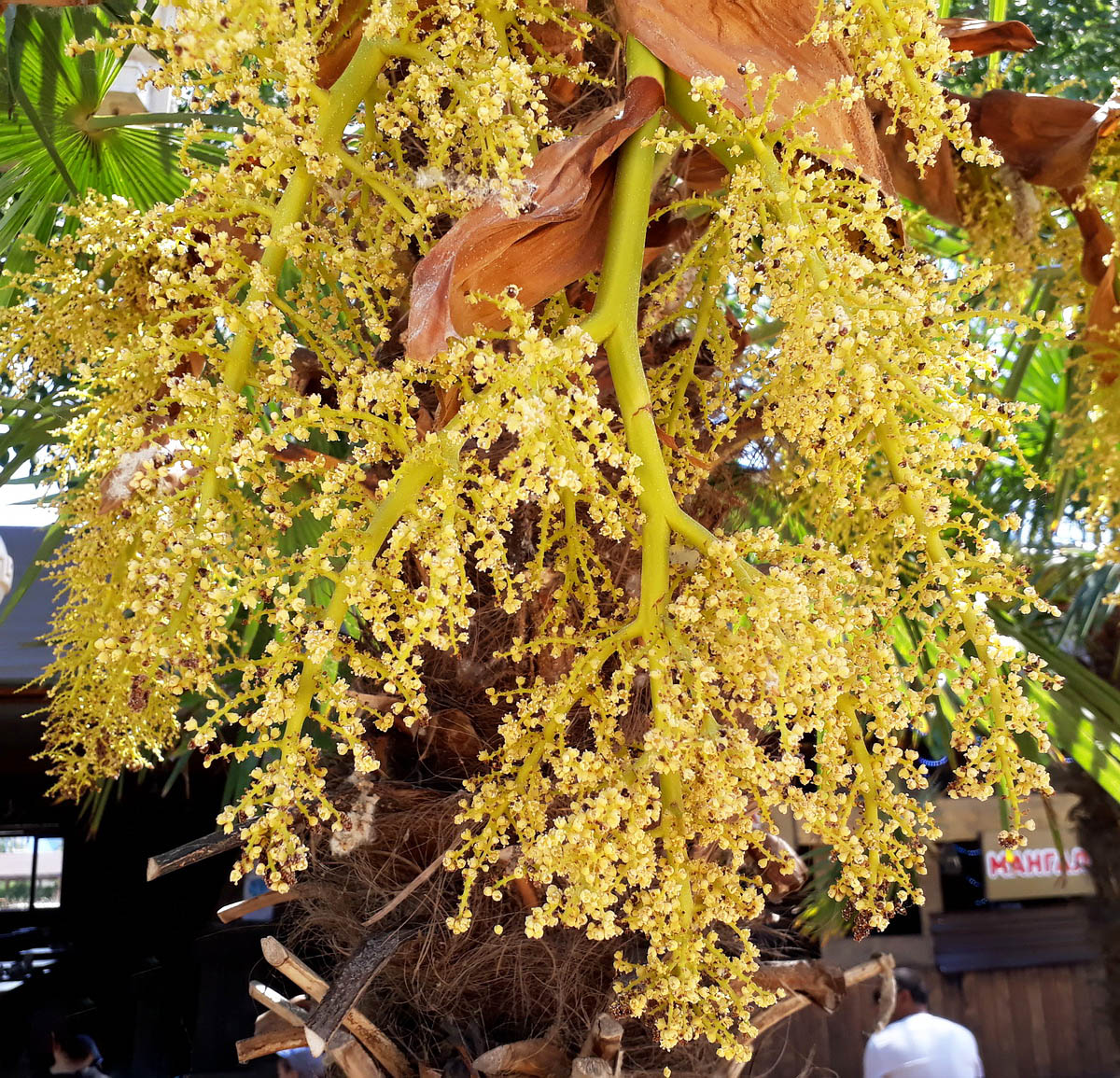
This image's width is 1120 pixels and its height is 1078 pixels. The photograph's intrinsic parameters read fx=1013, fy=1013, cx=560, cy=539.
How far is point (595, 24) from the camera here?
2.43 ft

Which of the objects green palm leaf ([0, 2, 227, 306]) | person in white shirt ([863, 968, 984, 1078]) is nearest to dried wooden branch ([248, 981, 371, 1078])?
green palm leaf ([0, 2, 227, 306])

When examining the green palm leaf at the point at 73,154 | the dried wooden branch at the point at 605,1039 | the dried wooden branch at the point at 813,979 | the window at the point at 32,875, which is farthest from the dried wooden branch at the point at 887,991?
the window at the point at 32,875

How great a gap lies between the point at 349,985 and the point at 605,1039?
0.68ft

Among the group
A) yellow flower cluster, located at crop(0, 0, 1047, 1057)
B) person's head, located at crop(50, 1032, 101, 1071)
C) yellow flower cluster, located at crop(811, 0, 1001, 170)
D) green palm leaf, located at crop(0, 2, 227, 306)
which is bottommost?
person's head, located at crop(50, 1032, 101, 1071)

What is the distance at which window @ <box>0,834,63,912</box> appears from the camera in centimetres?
656

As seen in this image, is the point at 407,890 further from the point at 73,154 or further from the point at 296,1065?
the point at 296,1065

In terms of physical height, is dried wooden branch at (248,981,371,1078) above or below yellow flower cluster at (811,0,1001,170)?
below

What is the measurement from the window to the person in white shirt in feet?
19.0

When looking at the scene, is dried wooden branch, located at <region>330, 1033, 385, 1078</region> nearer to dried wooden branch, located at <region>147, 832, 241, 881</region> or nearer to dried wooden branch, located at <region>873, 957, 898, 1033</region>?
dried wooden branch, located at <region>147, 832, 241, 881</region>

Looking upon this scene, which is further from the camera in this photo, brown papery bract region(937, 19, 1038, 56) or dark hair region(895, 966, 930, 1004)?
dark hair region(895, 966, 930, 1004)

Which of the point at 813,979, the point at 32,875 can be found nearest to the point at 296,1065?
the point at 813,979

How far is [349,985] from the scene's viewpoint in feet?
2.64

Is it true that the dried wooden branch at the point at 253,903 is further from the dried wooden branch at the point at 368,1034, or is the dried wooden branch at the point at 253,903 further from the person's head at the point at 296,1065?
the person's head at the point at 296,1065

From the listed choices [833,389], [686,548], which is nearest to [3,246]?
[686,548]
